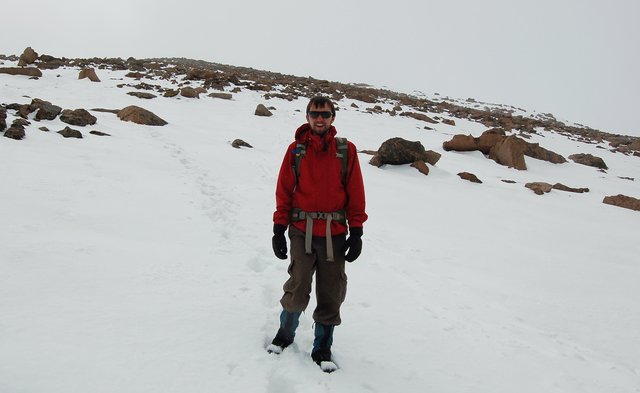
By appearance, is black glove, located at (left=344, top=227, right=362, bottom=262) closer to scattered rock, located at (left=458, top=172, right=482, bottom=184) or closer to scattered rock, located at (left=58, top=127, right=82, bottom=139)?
scattered rock, located at (left=58, top=127, right=82, bottom=139)

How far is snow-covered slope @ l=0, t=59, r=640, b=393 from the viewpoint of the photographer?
3.21 meters

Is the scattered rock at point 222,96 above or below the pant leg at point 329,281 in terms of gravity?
above

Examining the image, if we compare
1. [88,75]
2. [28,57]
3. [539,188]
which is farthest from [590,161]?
[28,57]

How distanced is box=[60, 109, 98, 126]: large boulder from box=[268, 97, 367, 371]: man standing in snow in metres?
10.3

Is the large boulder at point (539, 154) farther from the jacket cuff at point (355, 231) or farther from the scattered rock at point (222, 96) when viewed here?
the jacket cuff at point (355, 231)

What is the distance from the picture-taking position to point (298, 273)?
331 cm

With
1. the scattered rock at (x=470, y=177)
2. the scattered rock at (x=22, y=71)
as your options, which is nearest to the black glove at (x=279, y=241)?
the scattered rock at (x=470, y=177)

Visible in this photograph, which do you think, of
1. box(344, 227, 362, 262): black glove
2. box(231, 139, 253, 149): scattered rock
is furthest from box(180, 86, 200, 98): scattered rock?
box(344, 227, 362, 262): black glove

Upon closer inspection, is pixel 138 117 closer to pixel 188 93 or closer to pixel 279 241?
pixel 188 93

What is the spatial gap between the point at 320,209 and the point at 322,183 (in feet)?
0.70

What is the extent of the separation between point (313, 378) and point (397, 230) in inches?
180

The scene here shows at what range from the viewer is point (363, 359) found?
3.66 metres

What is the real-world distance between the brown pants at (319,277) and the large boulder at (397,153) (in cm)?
917

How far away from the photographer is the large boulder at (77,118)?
36.1 ft
